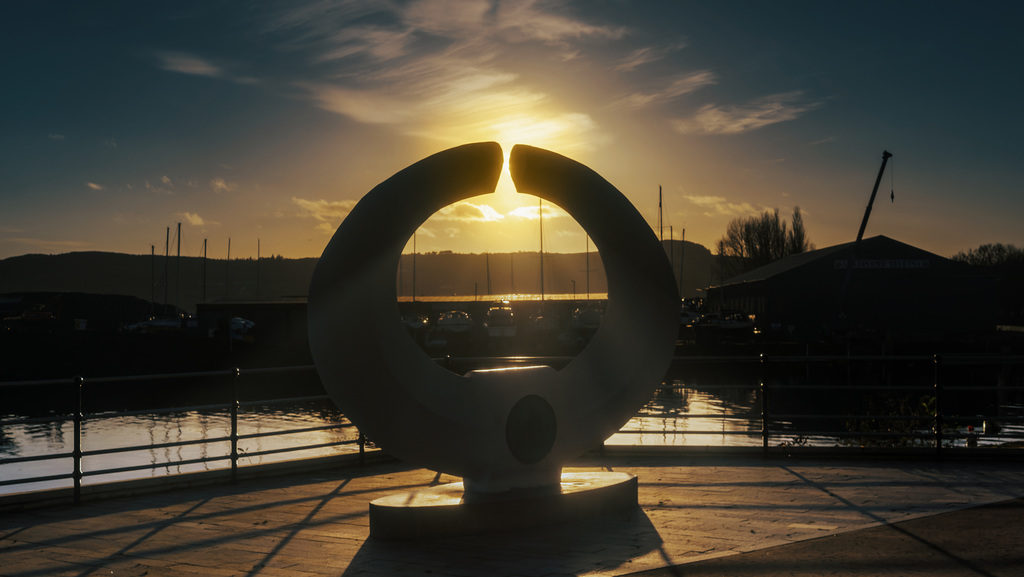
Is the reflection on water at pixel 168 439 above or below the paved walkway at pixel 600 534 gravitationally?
below

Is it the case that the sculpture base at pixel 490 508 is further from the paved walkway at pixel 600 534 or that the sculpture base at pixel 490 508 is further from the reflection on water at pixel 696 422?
the reflection on water at pixel 696 422

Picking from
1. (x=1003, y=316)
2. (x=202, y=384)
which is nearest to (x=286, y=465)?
(x=202, y=384)

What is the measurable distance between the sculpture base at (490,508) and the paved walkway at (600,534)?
16cm

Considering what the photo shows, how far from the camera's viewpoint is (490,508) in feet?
24.6

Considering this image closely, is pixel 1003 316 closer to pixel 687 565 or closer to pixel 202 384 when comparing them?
pixel 202 384

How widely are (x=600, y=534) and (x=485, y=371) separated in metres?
1.85

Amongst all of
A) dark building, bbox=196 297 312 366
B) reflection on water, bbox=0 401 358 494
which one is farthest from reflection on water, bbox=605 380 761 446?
dark building, bbox=196 297 312 366

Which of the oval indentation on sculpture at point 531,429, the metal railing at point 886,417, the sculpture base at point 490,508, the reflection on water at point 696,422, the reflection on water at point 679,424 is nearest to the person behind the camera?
the sculpture base at point 490,508

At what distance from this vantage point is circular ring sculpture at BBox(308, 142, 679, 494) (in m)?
7.64

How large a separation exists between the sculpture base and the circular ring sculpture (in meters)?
0.31

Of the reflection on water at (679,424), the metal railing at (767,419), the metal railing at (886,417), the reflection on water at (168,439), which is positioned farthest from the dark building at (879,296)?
the reflection on water at (168,439)

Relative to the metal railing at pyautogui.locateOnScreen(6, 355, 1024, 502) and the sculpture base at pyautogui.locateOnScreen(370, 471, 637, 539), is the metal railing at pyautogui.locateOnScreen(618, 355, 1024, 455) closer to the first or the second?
the metal railing at pyautogui.locateOnScreen(6, 355, 1024, 502)

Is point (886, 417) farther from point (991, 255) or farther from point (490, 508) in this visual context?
point (991, 255)

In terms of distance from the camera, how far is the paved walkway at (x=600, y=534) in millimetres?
6344
